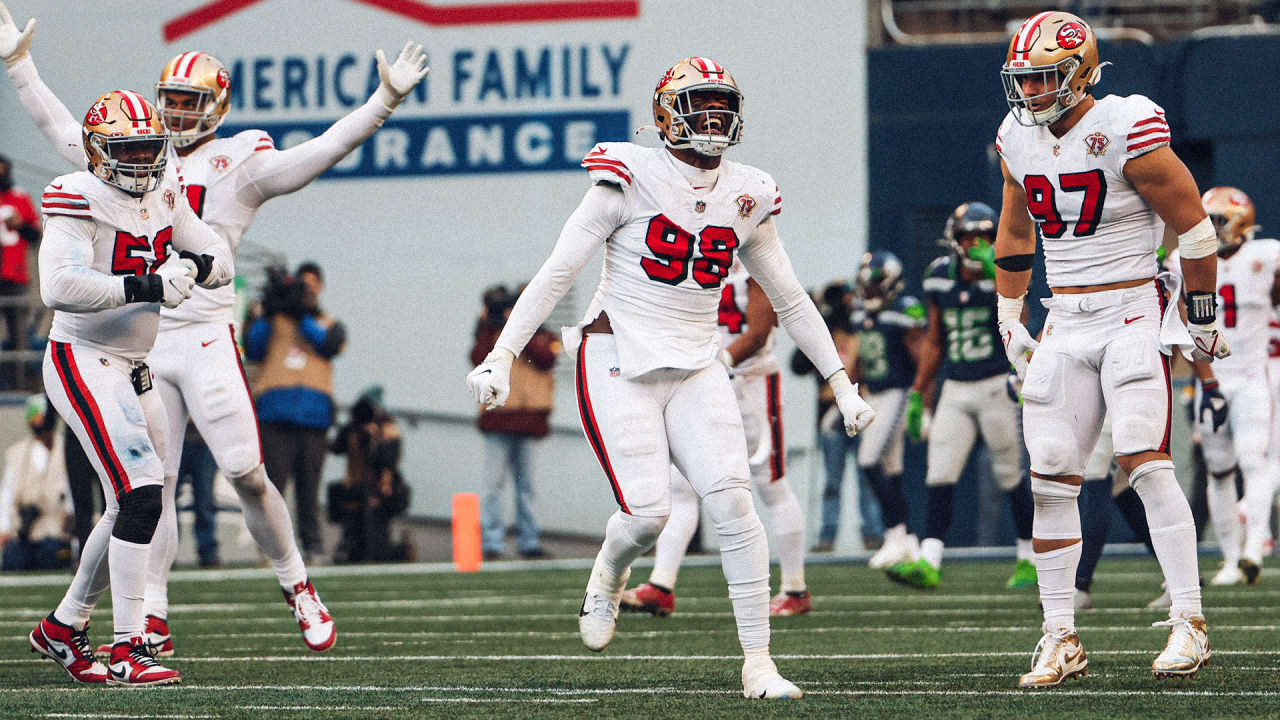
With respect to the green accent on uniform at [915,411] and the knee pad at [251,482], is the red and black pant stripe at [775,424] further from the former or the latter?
the knee pad at [251,482]

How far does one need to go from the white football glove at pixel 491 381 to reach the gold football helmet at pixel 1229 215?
19.2 feet

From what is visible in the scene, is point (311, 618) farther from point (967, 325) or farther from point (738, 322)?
point (967, 325)

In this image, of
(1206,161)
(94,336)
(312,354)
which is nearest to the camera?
(94,336)

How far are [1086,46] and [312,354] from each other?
8588mm

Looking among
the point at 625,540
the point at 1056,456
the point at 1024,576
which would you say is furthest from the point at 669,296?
the point at 1024,576

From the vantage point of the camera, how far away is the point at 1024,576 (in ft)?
33.1

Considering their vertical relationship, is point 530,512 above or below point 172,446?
below

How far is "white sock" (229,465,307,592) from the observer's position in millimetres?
7035

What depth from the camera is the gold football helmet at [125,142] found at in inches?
242

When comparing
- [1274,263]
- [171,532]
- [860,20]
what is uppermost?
[860,20]

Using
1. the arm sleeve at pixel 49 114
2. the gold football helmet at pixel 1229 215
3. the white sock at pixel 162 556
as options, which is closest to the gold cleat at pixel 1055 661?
the white sock at pixel 162 556

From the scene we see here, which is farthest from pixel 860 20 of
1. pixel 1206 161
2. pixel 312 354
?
pixel 312 354

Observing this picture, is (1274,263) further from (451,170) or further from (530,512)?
(451,170)

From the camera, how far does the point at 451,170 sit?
17.1 m
